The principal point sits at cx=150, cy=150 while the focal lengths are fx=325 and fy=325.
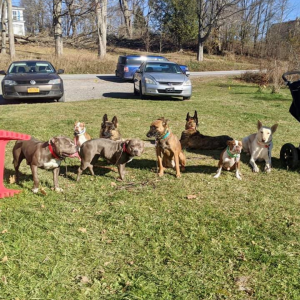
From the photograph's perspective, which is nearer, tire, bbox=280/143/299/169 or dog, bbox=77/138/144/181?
dog, bbox=77/138/144/181

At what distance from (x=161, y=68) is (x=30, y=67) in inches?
235

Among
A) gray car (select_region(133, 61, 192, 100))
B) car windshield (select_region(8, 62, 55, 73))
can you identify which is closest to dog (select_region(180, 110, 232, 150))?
gray car (select_region(133, 61, 192, 100))

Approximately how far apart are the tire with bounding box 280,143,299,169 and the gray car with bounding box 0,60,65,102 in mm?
9963

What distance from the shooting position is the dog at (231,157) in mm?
5402

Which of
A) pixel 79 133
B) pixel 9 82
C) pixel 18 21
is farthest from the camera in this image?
pixel 18 21

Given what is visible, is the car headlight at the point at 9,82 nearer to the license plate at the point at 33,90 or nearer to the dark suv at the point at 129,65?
the license plate at the point at 33,90

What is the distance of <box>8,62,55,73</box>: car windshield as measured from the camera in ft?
45.5

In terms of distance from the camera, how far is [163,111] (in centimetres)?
1189

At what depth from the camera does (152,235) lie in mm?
3896

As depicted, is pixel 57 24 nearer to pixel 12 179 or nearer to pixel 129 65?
pixel 129 65

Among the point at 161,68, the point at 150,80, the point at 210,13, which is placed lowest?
the point at 150,80

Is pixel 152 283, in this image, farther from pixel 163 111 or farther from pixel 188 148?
pixel 163 111

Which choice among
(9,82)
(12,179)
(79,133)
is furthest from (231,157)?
(9,82)

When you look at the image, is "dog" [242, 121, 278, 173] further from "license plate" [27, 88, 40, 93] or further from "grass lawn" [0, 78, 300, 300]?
"license plate" [27, 88, 40, 93]
